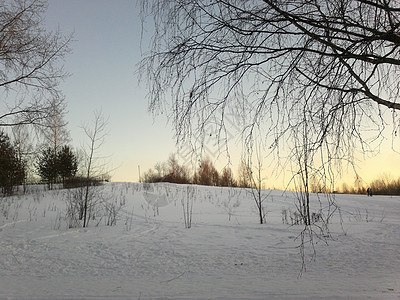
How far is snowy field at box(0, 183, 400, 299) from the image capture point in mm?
3223

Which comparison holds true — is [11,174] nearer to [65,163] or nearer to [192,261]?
[65,163]

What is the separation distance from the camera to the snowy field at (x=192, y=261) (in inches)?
127

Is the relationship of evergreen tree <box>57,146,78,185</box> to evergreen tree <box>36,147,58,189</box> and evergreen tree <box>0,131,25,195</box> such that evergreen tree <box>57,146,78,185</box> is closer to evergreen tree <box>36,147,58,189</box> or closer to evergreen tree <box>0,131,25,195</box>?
evergreen tree <box>36,147,58,189</box>

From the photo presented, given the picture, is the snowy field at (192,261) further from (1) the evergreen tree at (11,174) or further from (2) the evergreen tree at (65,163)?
(2) the evergreen tree at (65,163)

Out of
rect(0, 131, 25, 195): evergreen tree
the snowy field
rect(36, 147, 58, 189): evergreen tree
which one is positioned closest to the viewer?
the snowy field

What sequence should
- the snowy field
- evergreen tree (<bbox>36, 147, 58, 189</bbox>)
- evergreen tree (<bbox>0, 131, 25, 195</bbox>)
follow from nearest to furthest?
the snowy field < evergreen tree (<bbox>0, 131, 25, 195</bbox>) < evergreen tree (<bbox>36, 147, 58, 189</bbox>)

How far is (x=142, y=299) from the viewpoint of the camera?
3035 millimetres

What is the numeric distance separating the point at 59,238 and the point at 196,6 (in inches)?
229

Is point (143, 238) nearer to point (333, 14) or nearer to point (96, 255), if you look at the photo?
point (96, 255)

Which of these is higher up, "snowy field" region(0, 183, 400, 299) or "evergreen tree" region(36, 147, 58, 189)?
"evergreen tree" region(36, 147, 58, 189)

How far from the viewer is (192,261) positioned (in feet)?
15.1

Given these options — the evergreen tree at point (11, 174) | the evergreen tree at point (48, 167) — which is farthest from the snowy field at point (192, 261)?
the evergreen tree at point (48, 167)

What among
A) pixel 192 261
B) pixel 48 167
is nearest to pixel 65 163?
pixel 48 167

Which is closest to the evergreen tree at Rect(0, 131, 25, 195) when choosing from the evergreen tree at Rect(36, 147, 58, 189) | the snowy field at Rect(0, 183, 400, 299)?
the evergreen tree at Rect(36, 147, 58, 189)
